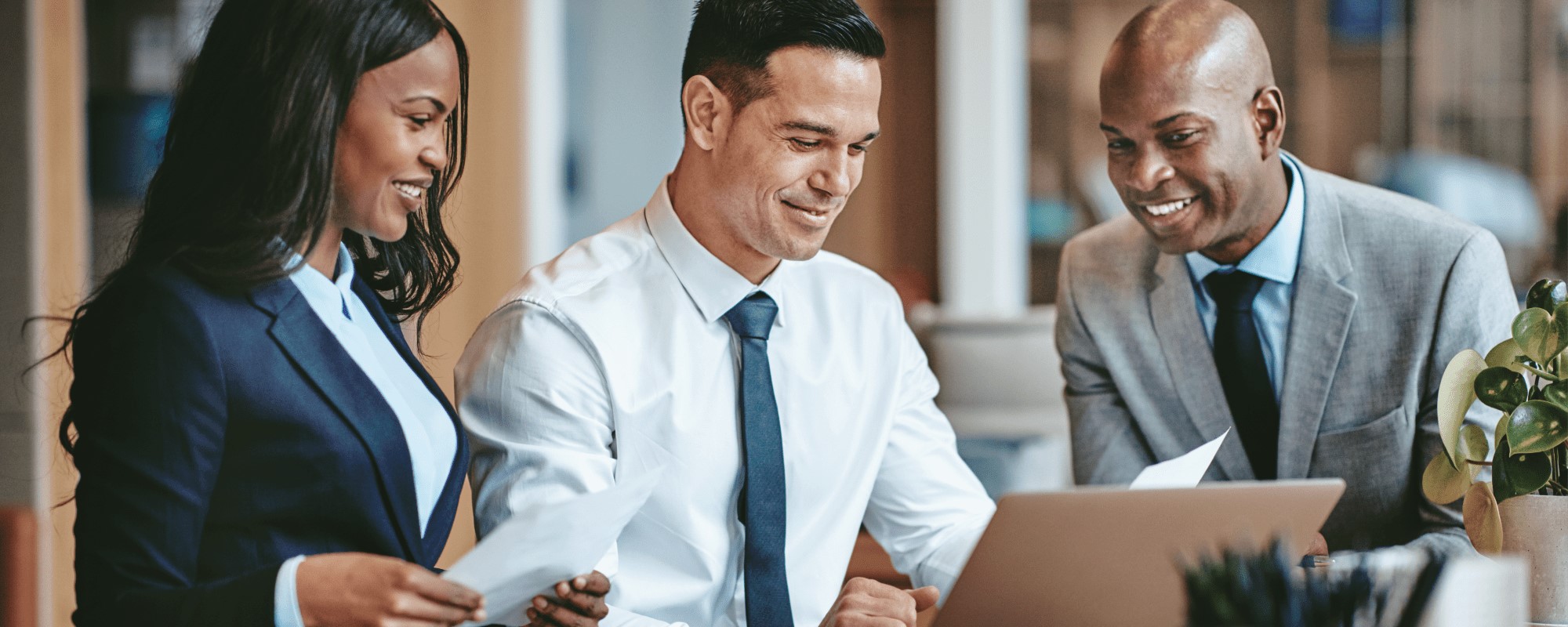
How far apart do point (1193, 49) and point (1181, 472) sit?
66 cm

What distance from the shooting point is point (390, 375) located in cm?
123

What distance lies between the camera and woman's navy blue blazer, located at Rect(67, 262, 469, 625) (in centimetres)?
97

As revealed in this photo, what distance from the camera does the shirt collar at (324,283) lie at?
43.9 inches

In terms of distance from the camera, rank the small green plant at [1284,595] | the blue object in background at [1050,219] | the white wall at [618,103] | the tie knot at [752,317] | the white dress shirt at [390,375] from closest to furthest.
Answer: the small green plant at [1284,595]
the white dress shirt at [390,375]
the tie knot at [752,317]
the white wall at [618,103]
the blue object in background at [1050,219]

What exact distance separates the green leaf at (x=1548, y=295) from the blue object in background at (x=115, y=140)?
3.14 metres

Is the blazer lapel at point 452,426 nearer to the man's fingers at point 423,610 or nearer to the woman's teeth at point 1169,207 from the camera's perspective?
the man's fingers at point 423,610

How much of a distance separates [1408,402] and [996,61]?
3.75 metres

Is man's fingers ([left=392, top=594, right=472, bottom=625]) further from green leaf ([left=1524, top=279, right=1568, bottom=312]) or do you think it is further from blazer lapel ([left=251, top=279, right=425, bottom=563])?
green leaf ([left=1524, top=279, right=1568, bottom=312])

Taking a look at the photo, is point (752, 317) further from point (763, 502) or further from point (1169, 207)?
point (1169, 207)

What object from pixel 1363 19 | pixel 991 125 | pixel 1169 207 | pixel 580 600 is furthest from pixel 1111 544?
pixel 1363 19

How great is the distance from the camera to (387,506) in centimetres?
113

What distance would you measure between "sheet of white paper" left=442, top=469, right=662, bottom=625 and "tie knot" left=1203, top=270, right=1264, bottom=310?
3.44 ft

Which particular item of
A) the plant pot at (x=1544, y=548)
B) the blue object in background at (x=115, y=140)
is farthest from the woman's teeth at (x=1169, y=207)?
the blue object in background at (x=115, y=140)

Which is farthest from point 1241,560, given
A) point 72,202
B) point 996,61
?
point 996,61
